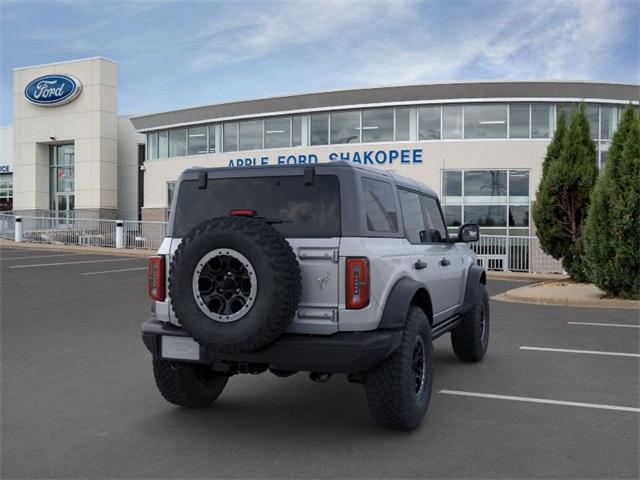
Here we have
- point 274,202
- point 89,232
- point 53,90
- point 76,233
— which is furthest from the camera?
point 53,90

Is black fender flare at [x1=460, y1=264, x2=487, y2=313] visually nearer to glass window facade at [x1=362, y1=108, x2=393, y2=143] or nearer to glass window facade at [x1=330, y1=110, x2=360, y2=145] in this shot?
glass window facade at [x1=362, y1=108, x2=393, y2=143]

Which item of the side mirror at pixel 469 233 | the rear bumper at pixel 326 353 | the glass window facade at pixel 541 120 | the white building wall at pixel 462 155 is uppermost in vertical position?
the glass window facade at pixel 541 120

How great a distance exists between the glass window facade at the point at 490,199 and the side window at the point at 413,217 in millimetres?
18723

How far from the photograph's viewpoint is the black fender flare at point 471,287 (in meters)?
6.62

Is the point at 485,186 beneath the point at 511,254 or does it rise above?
above

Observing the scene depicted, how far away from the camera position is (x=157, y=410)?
5129 millimetres

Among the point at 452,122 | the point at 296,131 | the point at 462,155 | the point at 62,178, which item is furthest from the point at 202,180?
the point at 62,178

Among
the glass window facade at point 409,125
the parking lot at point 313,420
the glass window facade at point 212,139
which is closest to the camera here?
the parking lot at point 313,420

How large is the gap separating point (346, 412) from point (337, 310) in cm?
126

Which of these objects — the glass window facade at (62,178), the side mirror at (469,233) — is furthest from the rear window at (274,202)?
the glass window facade at (62,178)

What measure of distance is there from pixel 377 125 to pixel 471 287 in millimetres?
19734

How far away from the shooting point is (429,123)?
25.0 meters

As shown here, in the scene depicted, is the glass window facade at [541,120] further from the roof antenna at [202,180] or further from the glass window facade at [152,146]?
the roof antenna at [202,180]

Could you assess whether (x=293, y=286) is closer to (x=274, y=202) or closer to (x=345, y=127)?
(x=274, y=202)
